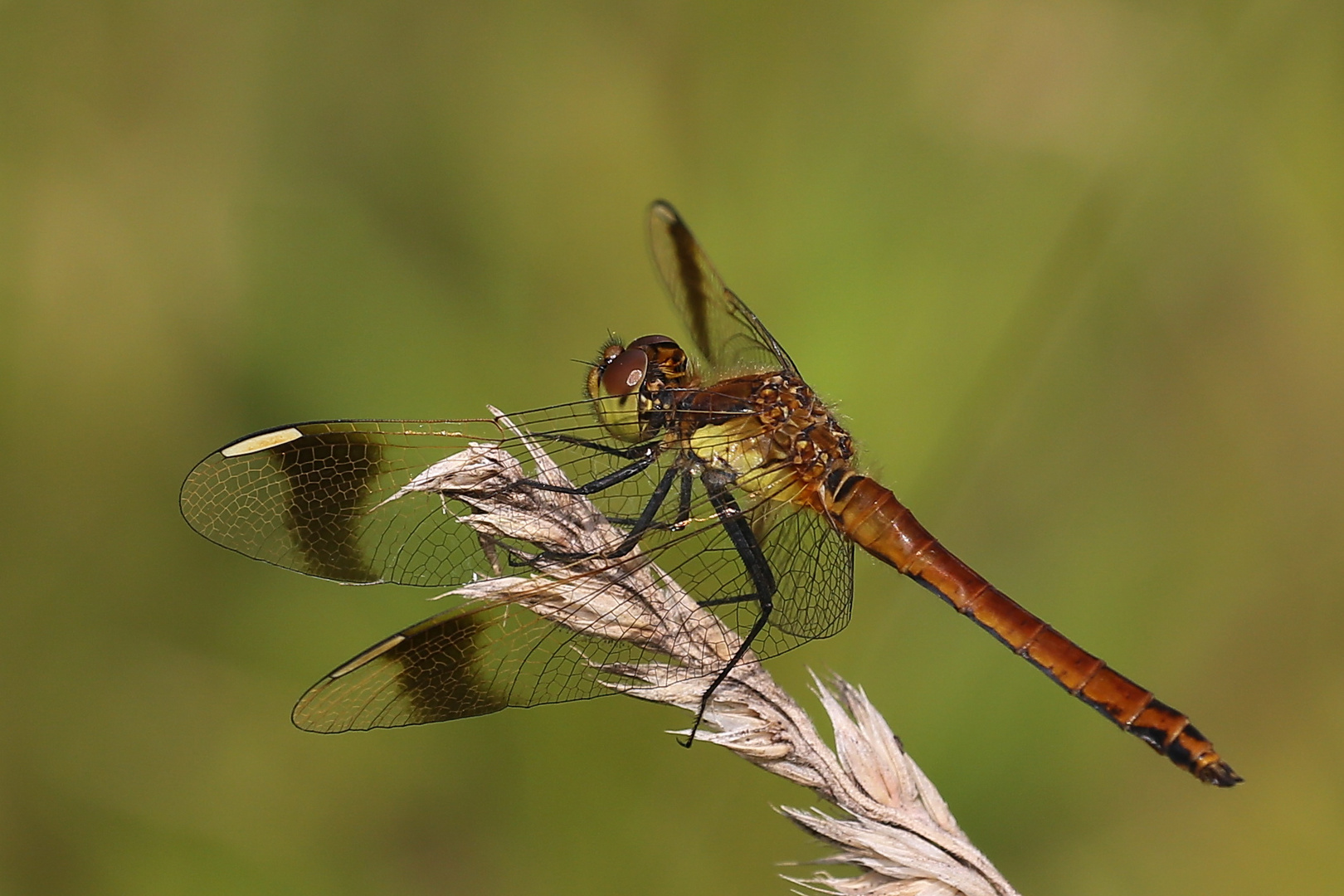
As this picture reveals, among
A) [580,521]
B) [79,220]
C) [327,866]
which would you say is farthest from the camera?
[79,220]

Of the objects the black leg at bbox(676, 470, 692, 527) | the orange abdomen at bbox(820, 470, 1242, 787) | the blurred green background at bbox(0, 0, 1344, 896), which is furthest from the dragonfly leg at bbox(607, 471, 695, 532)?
the blurred green background at bbox(0, 0, 1344, 896)

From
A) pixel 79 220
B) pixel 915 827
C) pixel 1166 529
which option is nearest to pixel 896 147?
pixel 1166 529

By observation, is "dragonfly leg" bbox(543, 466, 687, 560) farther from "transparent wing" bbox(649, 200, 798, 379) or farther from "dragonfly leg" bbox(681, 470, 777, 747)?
"transparent wing" bbox(649, 200, 798, 379)

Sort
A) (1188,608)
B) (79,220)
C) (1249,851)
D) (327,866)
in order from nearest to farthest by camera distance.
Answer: (327,866) → (1249,851) → (1188,608) → (79,220)

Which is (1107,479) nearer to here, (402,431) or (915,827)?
(915,827)

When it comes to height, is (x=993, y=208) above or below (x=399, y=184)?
above

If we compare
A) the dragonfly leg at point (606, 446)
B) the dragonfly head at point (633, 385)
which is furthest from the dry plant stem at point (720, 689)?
the dragonfly head at point (633, 385)

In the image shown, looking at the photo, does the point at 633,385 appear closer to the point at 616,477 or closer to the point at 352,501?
the point at 616,477
